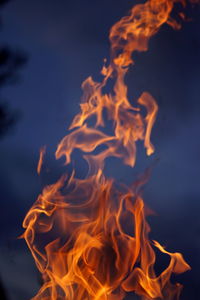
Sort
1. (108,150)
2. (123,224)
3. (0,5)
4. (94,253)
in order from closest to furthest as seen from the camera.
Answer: (94,253) → (123,224) → (108,150) → (0,5)

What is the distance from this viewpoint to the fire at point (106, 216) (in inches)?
243

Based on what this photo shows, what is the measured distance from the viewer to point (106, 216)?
258 inches

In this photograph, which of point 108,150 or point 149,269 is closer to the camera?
point 149,269

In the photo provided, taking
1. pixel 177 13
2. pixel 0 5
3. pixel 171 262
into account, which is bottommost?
pixel 171 262

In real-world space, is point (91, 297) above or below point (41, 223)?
below

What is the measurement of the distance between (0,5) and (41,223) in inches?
218

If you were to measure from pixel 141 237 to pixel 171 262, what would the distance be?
2.51 feet

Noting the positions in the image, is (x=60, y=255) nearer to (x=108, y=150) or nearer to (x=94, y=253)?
(x=94, y=253)

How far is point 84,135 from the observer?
7324 millimetres

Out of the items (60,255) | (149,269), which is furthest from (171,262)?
(60,255)

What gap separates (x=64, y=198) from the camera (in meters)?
6.94

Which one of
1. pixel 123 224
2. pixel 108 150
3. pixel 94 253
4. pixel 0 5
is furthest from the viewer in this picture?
pixel 0 5

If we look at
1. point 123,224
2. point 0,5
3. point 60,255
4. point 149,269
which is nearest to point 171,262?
point 149,269

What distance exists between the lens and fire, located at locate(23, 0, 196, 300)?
618 centimetres
